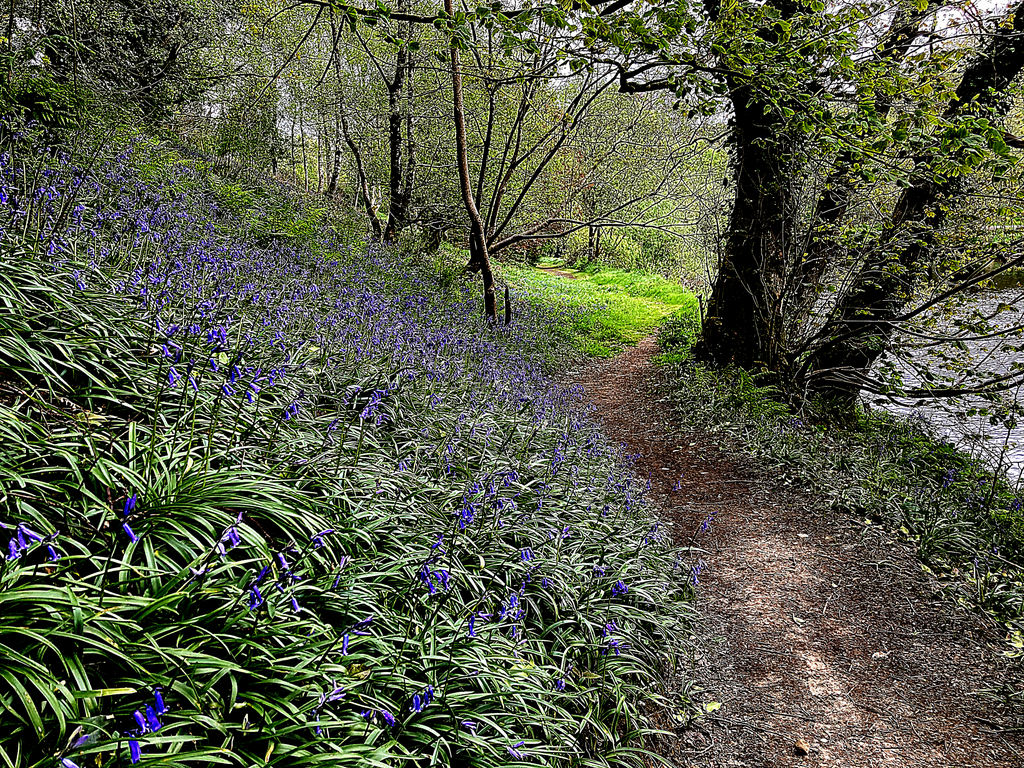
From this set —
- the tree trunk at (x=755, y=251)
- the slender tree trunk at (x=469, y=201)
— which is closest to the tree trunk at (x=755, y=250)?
the tree trunk at (x=755, y=251)

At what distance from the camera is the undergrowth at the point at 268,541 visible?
1.57 meters

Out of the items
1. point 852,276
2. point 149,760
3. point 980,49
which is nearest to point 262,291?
point 149,760

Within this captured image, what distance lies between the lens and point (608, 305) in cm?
1680

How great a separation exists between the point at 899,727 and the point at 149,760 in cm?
378

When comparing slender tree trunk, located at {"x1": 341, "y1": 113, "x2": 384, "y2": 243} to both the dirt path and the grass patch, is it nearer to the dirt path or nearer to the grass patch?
the grass patch

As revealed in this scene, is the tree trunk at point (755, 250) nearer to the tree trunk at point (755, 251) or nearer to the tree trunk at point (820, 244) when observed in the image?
the tree trunk at point (755, 251)

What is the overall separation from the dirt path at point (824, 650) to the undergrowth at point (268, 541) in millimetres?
417

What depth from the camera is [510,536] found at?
342 cm

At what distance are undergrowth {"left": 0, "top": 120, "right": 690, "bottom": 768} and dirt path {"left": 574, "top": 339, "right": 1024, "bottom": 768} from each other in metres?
0.42

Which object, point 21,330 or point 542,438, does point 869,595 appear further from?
point 21,330

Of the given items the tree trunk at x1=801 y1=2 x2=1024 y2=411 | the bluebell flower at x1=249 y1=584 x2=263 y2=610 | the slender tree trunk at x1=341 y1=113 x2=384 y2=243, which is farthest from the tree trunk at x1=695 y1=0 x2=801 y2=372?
the bluebell flower at x1=249 y1=584 x2=263 y2=610

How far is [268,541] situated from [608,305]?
15289 mm

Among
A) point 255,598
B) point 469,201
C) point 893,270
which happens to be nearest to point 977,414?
point 893,270

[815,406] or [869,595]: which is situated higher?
[815,406]
